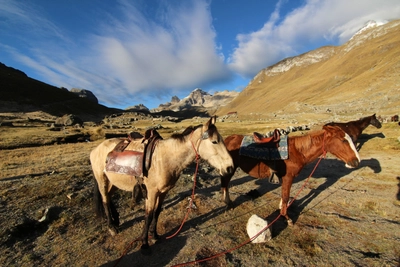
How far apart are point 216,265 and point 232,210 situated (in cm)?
241

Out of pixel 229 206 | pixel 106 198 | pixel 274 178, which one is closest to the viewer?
pixel 106 198

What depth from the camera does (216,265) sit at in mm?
4129

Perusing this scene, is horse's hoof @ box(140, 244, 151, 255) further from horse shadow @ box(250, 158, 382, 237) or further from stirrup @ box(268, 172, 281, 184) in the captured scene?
stirrup @ box(268, 172, 281, 184)

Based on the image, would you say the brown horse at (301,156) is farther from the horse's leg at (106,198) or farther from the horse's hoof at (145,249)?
the horse's leg at (106,198)

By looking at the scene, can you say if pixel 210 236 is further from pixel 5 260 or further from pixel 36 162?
pixel 36 162

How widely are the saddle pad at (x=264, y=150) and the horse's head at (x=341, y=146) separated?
3.59 feet

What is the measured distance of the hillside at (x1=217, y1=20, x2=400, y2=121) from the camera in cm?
4442

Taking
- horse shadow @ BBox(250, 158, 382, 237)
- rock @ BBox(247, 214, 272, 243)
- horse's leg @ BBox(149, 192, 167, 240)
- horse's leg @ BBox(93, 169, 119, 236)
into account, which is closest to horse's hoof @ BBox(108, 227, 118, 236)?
horse's leg @ BBox(93, 169, 119, 236)

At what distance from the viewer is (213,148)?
13.4ft

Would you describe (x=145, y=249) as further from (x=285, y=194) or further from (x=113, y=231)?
(x=285, y=194)

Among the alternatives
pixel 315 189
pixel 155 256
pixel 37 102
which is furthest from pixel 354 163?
pixel 37 102

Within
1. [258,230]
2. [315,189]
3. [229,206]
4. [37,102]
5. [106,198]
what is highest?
[37,102]

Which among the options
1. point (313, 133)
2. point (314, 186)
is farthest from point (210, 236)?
point (314, 186)

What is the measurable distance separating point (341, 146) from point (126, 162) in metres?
5.39
